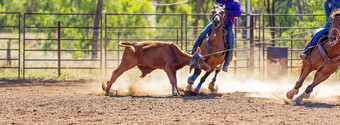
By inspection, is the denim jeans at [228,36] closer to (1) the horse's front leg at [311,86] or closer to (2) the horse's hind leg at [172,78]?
(2) the horse's hind leg at [172,78]

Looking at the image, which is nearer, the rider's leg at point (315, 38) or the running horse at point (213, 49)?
the rider's leg at point (315, 38)

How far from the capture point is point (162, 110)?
8.13 m

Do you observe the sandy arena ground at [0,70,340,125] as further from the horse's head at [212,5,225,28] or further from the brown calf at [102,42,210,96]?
the horse's head at [212,5,225,28]

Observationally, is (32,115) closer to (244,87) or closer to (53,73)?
(244,87)

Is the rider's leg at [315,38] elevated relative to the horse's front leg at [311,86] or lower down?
elevated

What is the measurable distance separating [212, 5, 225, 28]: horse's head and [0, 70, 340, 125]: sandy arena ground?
1.53 metres

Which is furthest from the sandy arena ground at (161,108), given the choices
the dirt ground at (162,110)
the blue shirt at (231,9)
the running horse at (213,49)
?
the blue shirt at (231,9)

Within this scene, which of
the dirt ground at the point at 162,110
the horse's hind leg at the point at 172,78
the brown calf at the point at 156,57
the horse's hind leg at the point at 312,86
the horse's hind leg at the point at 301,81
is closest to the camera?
the dirt ground at the point at 162,110

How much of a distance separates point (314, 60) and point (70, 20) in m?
17.7

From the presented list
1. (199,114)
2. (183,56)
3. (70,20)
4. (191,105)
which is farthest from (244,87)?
(70,20)

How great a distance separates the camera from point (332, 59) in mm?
9469

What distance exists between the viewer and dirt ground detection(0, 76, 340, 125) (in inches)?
282

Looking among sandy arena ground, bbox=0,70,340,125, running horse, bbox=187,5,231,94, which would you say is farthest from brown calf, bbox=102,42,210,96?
sandy arena ground, bbox=0,70,340,125

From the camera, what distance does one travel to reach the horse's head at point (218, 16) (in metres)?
9.88
